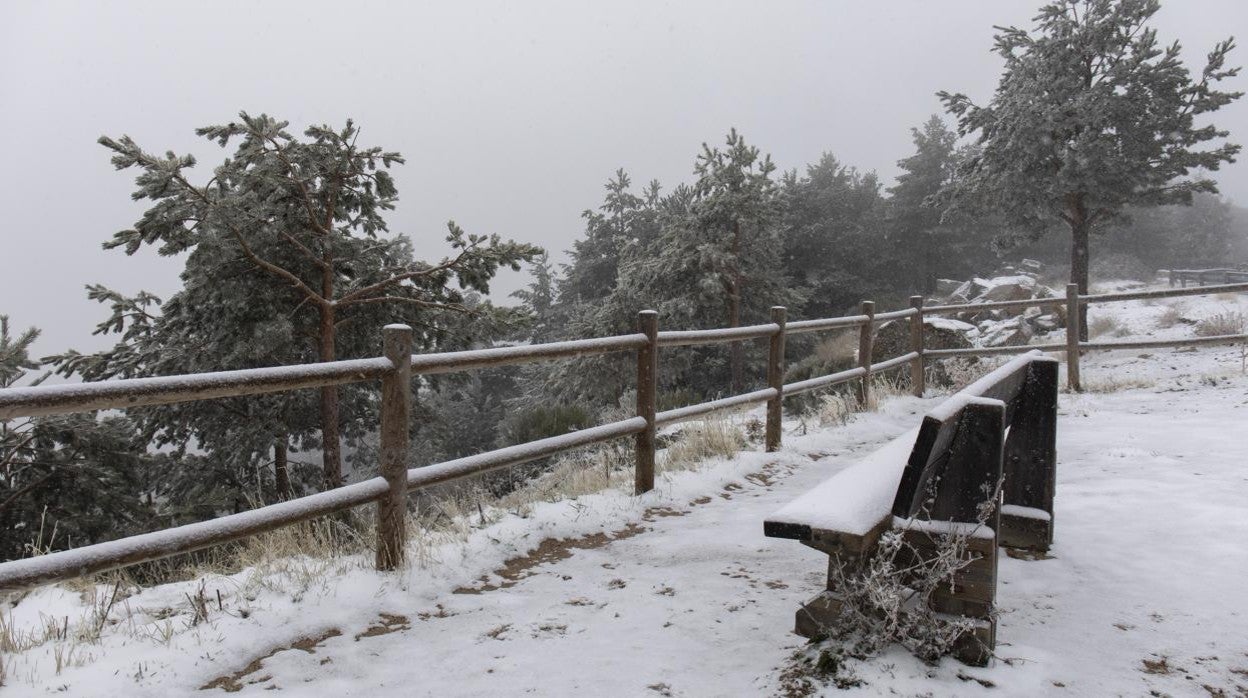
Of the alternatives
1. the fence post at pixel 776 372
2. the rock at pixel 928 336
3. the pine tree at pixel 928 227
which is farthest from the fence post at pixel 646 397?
the pine tree at pixel 928 227

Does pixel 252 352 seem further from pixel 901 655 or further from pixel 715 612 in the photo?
pixel 901 655

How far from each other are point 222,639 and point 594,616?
156 cm

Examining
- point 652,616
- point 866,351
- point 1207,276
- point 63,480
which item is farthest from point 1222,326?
point 63,480

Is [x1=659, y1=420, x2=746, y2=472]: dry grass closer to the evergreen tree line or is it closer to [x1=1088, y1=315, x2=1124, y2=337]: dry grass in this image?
the evergreen tree line

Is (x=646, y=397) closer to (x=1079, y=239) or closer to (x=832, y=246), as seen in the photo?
(x=1079, y=239)

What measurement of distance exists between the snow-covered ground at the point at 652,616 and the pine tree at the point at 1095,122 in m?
14.3

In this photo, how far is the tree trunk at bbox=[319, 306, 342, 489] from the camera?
48.5 ft

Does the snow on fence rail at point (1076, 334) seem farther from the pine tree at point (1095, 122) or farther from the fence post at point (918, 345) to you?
the pine tree at point (1095, 122)

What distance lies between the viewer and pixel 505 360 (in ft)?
14.7

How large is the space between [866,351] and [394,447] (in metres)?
6.76

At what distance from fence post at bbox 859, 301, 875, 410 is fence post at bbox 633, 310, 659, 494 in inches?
160

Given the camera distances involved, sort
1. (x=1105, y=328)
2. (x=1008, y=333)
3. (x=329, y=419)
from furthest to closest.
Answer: (x=1105, y=328)
(x=1008, y=333)
(x=329, y=419)

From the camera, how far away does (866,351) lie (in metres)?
9.10

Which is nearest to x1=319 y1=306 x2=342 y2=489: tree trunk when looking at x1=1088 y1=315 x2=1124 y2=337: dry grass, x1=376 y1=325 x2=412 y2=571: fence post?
→ x1=376 y1=325 x2=412 y2=571: fence post
